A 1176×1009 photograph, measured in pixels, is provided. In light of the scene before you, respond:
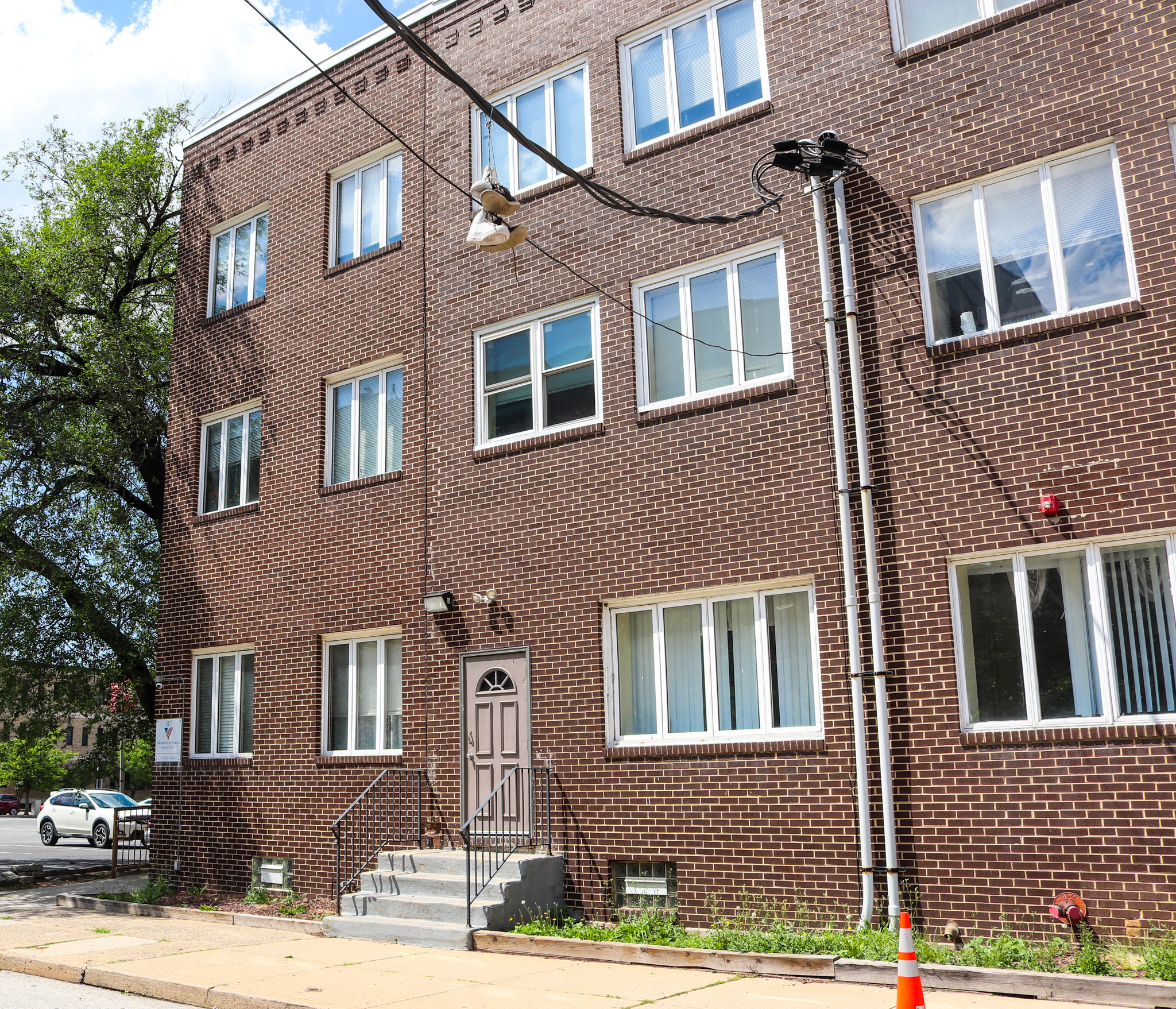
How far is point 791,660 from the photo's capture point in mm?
10195

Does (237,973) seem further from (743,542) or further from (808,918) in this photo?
(743,542)

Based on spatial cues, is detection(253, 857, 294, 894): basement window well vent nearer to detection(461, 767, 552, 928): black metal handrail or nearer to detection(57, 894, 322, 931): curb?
detection(57, 894, 322, 931): curb

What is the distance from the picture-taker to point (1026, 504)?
893cm

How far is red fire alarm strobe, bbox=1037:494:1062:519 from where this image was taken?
28.5 feet

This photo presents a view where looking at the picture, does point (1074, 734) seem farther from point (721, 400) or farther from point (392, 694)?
point (392, 694)

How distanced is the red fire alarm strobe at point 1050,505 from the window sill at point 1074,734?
5.70ft

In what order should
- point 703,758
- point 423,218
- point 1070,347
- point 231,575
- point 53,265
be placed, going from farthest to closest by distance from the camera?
point 53,265, point 231,575, point 423,218, point 703,758, point 1070,347

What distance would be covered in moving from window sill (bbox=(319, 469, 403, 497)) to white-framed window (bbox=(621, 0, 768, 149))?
512 cm

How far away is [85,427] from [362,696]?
9043 millimetres

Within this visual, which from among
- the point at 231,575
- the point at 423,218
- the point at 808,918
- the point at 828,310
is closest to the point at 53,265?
the point at 231,575

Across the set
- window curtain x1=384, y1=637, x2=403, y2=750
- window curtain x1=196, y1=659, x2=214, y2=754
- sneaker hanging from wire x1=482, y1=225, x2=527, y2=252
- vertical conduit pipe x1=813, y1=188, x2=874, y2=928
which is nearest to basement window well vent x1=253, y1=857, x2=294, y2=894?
window curtain x1=196, y1=659, x2=214, y2=754

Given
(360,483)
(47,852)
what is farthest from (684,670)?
(47,852)

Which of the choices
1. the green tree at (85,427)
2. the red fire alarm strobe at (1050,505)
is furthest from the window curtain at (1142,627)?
the green tree at (85,427)

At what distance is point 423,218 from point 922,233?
6983 millimetres
